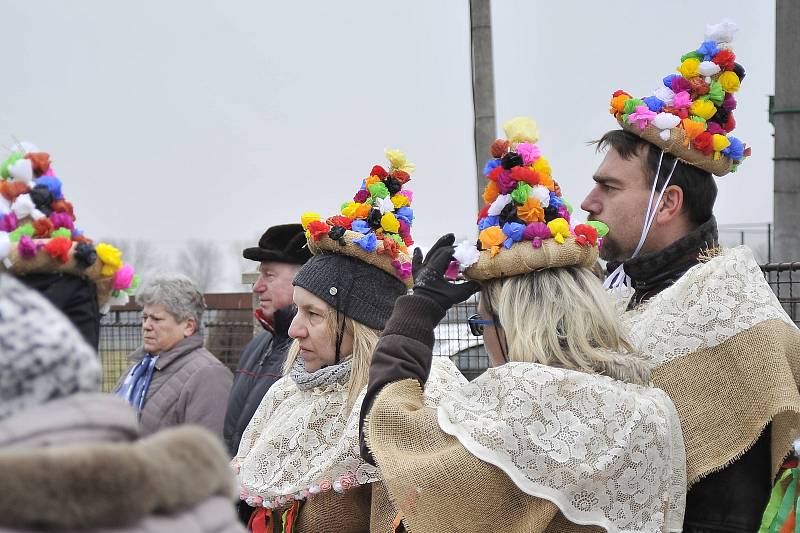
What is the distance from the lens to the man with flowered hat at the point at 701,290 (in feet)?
8.14

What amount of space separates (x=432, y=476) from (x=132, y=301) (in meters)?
7.52

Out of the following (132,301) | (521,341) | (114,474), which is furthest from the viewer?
(132,301)

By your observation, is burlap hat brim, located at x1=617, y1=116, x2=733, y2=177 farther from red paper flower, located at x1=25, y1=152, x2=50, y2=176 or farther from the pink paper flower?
red paper flower, located at x1=25, y1=152, x2=50, y2=176

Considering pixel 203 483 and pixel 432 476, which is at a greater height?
pixel 203 483

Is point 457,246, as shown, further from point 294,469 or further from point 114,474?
point 114,474

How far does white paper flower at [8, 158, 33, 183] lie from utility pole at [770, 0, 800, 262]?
426 cm

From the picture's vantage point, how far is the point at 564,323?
2.47 meters

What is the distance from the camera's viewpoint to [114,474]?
1.08 m

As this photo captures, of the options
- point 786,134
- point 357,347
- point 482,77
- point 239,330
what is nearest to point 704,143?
point 357,347

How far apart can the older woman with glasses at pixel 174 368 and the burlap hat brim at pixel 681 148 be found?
8.79ft

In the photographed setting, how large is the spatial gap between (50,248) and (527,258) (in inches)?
49.7

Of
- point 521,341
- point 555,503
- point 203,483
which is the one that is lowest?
point 555,503

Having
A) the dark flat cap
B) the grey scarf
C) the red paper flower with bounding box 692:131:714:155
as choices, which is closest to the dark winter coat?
the dark flat cap

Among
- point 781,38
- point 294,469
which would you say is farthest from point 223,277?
point 294,469
